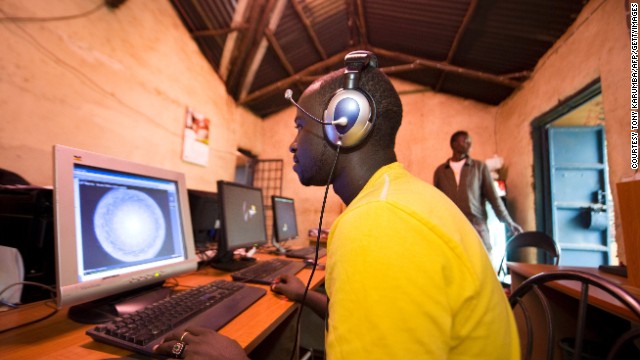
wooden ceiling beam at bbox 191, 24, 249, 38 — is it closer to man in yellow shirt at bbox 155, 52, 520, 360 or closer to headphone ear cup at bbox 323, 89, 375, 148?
headphone ear cup at bbox 323, 89, 375, 148

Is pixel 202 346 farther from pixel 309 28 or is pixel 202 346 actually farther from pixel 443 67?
pixel 443 67

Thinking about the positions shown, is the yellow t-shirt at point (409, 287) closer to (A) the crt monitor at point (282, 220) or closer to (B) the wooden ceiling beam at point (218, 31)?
(A) the crt monitor at point (282, 220)

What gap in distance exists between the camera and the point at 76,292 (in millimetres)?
666

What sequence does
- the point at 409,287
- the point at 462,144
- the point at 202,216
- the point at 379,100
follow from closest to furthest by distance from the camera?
the point at 409,287 → the point at 379,100 → the point at 202,216 → the point at 462,144

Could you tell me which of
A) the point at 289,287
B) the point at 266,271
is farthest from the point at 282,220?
the point at 289,287

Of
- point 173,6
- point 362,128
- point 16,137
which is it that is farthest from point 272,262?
point 173,6

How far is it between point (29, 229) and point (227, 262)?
84 centimetres

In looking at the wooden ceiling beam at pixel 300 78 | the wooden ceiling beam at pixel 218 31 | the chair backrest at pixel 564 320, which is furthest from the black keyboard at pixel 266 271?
the wooden ceiling beam at pixel 300 78

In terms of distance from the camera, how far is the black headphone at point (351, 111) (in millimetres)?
714

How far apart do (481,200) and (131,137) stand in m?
3.76

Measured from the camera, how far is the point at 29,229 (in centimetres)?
85

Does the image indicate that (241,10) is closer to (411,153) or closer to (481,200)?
(411,153)

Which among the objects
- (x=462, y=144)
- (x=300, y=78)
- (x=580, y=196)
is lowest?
(x=580, y=196)

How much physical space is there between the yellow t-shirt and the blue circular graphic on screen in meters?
0.68
